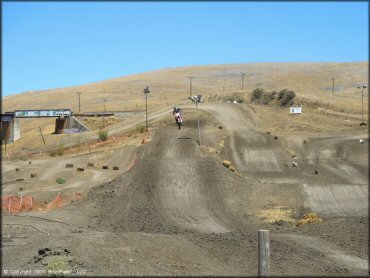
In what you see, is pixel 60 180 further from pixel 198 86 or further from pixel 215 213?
pixel 198 86

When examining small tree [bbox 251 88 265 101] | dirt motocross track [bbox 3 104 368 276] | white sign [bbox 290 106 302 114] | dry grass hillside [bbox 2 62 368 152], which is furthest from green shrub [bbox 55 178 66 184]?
small tree [bbox 251 88 265 101]

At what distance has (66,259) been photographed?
16656 millimetres

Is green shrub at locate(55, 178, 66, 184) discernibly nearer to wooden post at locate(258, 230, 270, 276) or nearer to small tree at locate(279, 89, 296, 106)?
wooden post at locate(258, 230, 270, 276)

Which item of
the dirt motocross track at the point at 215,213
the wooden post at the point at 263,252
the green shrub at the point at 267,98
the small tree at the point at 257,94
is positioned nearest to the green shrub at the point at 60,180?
the dirt motocross track at the point at 215,213

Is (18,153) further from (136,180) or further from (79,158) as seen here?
(136,180)

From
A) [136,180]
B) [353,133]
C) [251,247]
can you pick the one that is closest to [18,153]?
[136,180]

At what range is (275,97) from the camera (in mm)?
84312

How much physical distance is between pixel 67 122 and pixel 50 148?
16459 mm

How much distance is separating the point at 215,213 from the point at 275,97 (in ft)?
177

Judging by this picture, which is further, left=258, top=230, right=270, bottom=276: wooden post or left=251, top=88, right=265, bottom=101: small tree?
left=251, top=88, right=265, bottom=101: small tree

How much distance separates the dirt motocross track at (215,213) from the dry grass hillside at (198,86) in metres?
41.8

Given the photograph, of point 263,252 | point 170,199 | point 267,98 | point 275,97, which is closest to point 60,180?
point 170,199

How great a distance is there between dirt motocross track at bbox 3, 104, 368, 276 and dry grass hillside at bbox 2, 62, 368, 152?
137ft

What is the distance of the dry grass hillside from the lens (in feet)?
385
